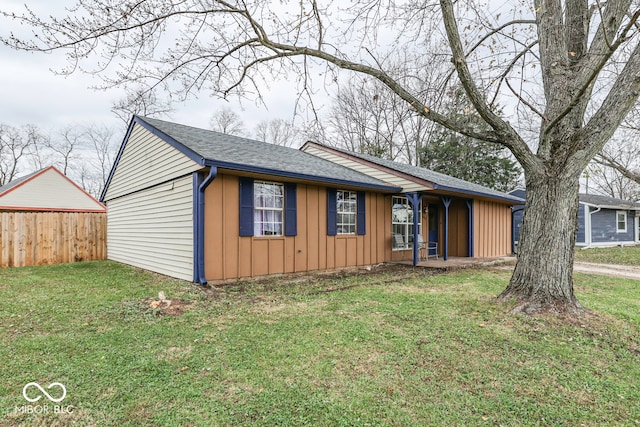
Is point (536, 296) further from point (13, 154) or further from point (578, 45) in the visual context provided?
point (13, 154)

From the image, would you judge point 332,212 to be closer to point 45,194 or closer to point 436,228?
point 436,228

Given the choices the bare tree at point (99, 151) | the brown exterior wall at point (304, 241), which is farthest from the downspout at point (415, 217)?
Result: the bare tree at point (99, 151)

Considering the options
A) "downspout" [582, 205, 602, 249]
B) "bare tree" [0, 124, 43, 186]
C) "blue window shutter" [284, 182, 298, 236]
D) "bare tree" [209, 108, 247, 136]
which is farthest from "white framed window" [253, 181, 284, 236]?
"bare tree" [0, 124, 43, 186]

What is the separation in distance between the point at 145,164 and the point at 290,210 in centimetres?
421

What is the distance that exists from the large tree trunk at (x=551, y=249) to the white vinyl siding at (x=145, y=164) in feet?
18.1

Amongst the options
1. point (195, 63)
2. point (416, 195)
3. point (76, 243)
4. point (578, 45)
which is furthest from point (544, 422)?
point (76, 243)

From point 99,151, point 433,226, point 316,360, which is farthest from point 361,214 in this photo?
point 99,151

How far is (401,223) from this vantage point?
10.5m

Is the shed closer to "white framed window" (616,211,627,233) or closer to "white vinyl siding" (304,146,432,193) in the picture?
"white vinyl siding" (304,146,432,193)

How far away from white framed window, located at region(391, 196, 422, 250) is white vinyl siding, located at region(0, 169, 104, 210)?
16563 millimetres

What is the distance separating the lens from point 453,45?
169 inches

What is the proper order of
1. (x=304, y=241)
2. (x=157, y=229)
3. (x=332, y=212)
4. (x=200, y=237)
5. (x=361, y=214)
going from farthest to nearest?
(x=361, y=214) < (x=332, y=212) < (x=157, y=229) < (x=304, y=241) < (x=200, y=237)

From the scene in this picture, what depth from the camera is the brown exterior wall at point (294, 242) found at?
647cm

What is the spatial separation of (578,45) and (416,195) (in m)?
4.91
